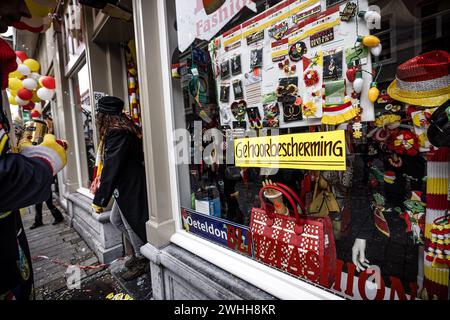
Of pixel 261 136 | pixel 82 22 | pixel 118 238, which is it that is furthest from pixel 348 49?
pixel 82 22

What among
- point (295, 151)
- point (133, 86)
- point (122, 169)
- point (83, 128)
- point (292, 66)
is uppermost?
point (133, 86)

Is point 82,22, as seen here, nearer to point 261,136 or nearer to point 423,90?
point 261,136

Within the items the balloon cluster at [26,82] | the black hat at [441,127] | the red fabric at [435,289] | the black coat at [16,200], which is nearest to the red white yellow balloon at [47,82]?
the balloon cluster at [26,82]

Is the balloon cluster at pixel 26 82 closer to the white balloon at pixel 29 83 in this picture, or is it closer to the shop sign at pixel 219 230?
the white balloon at pixel 29 83

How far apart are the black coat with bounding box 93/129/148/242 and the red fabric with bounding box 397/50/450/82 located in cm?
233

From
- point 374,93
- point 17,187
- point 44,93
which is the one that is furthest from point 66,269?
point 374,93

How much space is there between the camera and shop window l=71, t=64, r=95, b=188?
158 inches

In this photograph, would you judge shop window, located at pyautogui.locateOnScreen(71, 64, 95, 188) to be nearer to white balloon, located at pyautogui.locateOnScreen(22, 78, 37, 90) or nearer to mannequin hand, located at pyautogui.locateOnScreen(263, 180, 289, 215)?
white balloon, located at pyautogui.locateOnScreen(22, 78, 37, 90)

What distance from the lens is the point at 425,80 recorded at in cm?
92

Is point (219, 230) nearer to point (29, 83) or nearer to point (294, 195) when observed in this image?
point (294, 195)

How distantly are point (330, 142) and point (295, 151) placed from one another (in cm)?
20

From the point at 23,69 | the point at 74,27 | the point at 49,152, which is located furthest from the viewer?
the point at 23,69

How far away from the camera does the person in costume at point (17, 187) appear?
1.14m

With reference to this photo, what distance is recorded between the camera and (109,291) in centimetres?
260
